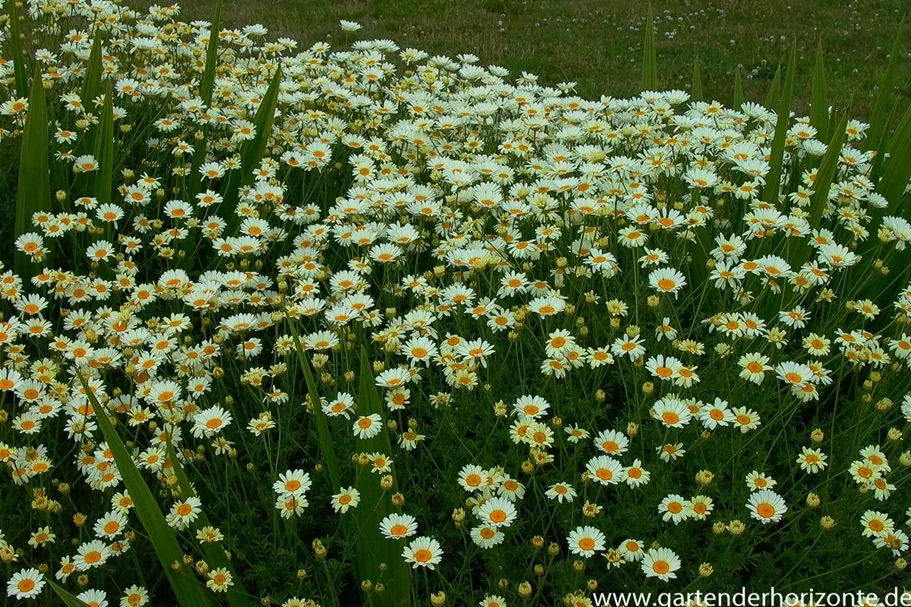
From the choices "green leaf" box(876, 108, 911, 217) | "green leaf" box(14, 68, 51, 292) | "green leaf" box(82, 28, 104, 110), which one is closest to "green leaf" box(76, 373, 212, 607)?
"green leaf" box(14, 68, 51, 292)

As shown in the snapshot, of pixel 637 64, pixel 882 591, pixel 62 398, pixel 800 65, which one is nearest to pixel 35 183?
pixel 62 398

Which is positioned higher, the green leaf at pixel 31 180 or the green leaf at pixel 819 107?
the green leaf at pixel 819 107

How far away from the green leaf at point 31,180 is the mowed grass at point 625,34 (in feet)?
14.4

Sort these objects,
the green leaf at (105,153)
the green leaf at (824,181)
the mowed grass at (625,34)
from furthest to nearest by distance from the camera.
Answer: the mowed grass at (625,34)
the green leaf at (105,153)
the green leaf at (824,181)

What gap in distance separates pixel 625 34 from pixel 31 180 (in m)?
6.49

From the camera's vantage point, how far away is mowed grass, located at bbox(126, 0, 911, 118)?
703cm

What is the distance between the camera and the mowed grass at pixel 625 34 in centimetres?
703

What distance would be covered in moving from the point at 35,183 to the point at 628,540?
7.52ft

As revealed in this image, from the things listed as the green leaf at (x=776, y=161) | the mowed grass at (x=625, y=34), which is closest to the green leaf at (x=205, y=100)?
the green leaf at (x=776, y=161)

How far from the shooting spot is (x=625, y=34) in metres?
8.26

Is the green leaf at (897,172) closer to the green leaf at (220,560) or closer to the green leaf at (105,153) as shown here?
the green leaf at (220,560)

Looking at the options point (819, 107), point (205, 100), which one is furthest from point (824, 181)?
point (205, 100)

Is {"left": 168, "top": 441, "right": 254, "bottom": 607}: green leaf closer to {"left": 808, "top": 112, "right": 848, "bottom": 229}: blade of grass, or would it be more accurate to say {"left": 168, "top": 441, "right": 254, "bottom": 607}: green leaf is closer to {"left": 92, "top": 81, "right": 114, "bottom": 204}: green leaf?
{"left": 92, "top": 81, "right": 114, "bottom": 204}: green leaf

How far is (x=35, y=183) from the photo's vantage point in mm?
2959
